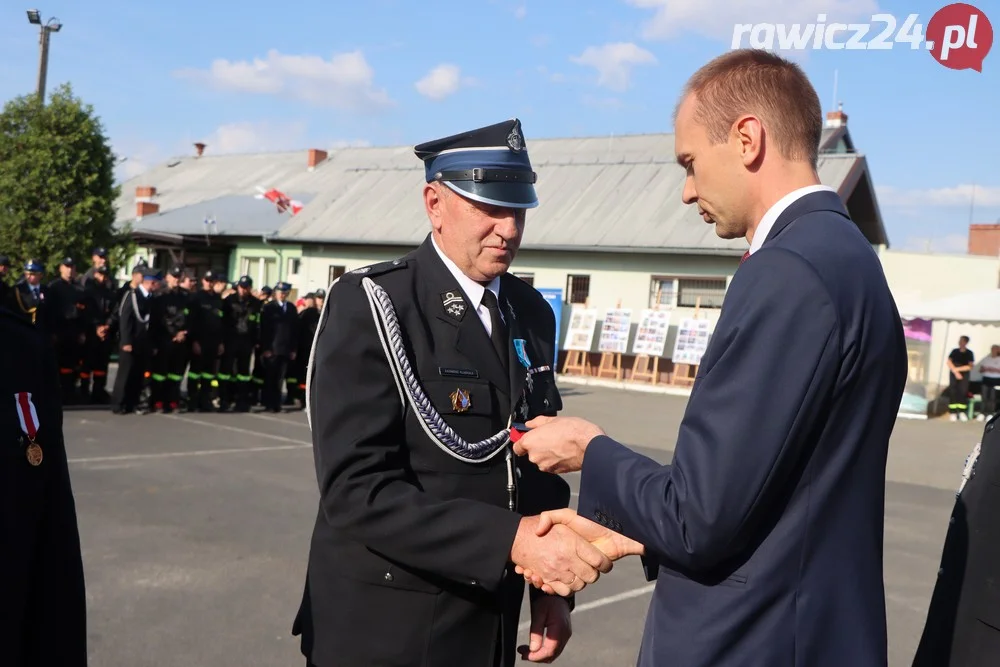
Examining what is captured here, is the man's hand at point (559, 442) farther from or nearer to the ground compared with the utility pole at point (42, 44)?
nearer to the ground

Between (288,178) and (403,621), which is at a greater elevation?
(288,178)

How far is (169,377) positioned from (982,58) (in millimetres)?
11330

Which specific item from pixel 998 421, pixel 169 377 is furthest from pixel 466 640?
pixel 169 377

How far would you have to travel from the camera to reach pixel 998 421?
252cm

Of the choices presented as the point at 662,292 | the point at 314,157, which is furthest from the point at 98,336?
the point at 314,157

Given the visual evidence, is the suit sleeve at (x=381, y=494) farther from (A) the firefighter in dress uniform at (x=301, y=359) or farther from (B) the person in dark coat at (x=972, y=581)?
(A) the firefighter in dress uniform at (x=301, y=359)

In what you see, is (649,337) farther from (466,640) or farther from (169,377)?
(466,640)

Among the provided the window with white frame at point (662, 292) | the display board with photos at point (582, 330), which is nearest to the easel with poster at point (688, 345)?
the window with white frame at point (662, 292)

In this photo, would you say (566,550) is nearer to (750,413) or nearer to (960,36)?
(750,413)

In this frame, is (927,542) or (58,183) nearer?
(927,542)

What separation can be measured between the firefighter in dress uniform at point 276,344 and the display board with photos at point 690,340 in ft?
32.5

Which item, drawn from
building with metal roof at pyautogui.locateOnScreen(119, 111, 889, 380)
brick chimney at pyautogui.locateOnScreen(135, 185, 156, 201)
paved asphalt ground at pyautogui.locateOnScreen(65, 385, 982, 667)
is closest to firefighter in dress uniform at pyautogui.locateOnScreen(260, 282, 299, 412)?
paved asphalt ground at pyautogui.locateOnScreen(65, 385, 982, 667)

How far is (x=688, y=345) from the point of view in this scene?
21.7 m

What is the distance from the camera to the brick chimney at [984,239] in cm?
3416
